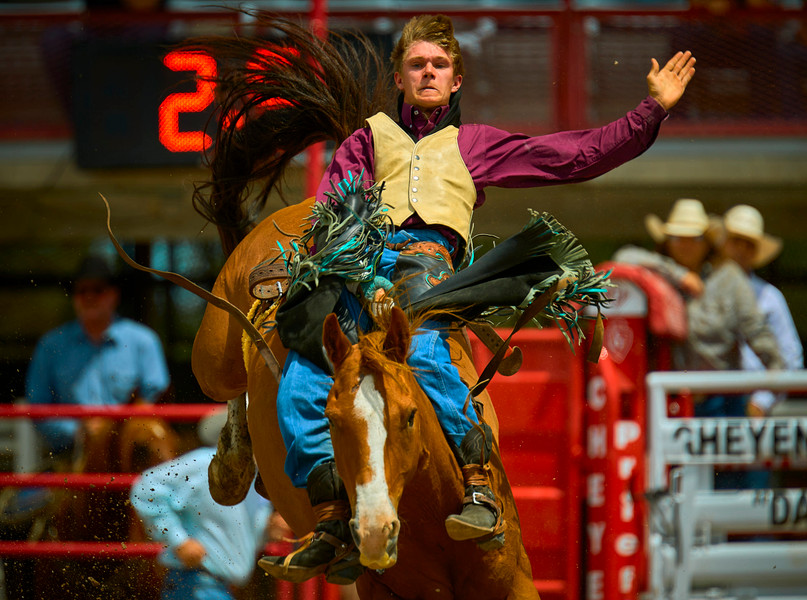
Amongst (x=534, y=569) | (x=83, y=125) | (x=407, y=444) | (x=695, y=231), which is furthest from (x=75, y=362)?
(x=407, y=444)

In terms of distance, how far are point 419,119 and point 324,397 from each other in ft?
3.32

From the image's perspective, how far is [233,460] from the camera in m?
4.25

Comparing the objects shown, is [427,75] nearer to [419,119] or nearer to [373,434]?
[419,119]

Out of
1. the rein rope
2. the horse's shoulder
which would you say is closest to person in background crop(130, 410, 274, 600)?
the horse's shoulder

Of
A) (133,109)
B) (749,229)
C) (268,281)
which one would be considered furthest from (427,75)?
(133,109)

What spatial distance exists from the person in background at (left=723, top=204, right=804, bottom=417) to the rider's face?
7.39 ft

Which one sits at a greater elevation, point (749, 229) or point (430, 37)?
point (430, 37)

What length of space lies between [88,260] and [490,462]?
362 cm

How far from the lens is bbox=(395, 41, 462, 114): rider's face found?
340cm

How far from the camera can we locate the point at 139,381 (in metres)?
5.77

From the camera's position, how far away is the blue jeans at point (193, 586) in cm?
457

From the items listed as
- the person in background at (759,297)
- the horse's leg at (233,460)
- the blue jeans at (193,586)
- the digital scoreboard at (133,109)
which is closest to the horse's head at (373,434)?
the horse's leg at (233,460)

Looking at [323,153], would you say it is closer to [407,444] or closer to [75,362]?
[75,362]

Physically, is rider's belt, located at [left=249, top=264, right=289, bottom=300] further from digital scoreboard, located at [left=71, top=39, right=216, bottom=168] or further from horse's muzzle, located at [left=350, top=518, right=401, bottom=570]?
digital scoreboard, located at [left=71, top=39, right=216, bottom=168]
